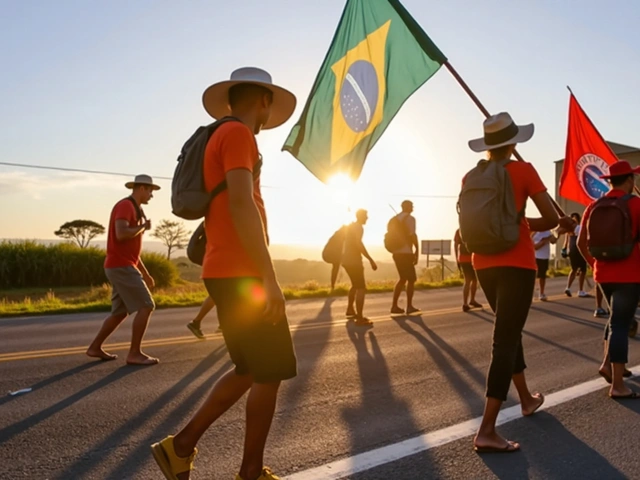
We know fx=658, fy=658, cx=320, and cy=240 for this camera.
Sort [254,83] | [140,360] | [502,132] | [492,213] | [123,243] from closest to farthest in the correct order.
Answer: [254,83] < [492,213] < [502,132] < [140,360] < [123,243]

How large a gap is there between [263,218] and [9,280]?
33.4 m

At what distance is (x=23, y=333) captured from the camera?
1008 cm

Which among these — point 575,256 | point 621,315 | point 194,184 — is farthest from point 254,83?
point 575,256

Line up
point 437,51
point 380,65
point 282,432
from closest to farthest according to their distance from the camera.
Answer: point 282,432, point 437,51, point 380,65

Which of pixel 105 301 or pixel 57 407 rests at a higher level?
pixel 105 301

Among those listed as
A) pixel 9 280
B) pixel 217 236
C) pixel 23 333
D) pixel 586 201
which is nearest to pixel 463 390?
pixel 217 236

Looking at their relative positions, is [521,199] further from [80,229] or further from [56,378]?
[80,229]

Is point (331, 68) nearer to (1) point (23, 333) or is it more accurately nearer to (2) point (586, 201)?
(2) point (586, 201)

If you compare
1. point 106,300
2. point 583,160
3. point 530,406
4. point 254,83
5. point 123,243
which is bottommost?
point 530,406

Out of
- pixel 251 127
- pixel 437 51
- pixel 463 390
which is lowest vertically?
pixel 463 390

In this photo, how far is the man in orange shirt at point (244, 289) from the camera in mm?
3008

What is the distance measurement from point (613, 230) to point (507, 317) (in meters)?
1.97

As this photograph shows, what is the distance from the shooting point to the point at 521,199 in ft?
13.7

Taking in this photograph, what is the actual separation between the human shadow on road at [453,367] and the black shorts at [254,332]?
99.8 inches
